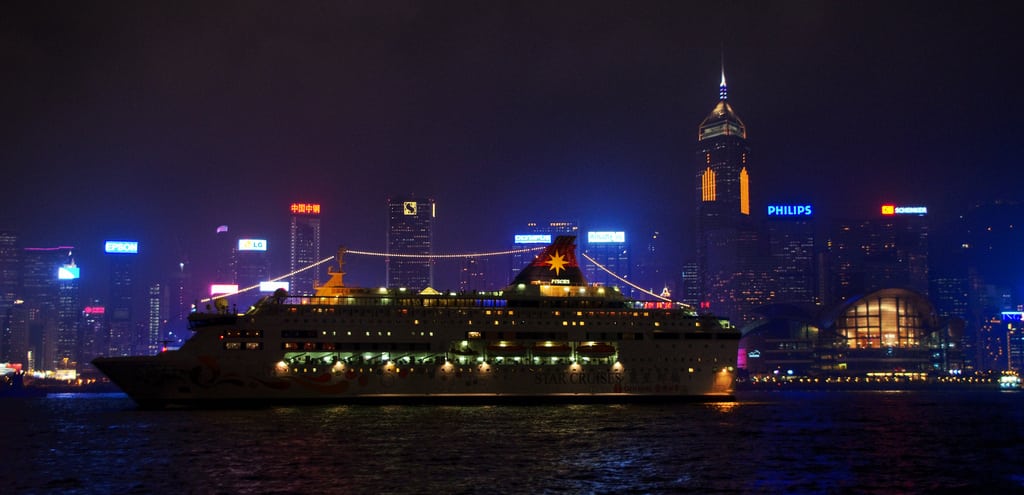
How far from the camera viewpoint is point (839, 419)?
70375 mm

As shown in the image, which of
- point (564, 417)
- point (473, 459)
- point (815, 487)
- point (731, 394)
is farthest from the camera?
point (731, 394)

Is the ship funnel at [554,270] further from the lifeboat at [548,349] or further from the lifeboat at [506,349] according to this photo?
the lifeboat at [506,349]

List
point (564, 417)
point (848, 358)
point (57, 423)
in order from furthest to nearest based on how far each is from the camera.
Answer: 1. point (848, 358)
2. point (57, 423)
3. point (564, 417)

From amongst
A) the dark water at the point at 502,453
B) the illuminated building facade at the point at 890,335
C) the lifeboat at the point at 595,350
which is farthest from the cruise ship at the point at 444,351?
the illuminated building facade at the point at 890,335

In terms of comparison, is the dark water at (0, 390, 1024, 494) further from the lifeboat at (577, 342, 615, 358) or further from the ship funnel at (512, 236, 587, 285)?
the ship funnel at (512, 236, 587, 285)

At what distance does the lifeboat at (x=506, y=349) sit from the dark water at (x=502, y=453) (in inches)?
234

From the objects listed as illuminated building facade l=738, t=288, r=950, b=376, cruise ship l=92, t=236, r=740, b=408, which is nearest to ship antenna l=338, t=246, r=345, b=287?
cruise ship l=92, t=236, r=740, b=408

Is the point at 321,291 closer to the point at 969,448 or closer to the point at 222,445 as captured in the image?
the point at 222,445

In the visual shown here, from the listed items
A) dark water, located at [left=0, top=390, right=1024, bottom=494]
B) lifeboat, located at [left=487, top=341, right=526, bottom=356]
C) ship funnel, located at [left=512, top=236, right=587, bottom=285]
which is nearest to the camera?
dark water, located at [left=0, top=390, right=1024, bottom=494]

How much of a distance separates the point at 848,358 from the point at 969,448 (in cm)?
Answer: 14862

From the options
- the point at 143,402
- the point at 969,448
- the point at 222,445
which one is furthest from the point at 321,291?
the point at 969,448

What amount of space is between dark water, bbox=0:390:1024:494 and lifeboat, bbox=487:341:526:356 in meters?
5.95

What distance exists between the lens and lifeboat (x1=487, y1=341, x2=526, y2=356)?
245 feet

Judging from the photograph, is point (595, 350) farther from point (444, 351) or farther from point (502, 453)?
point (502, 453)
